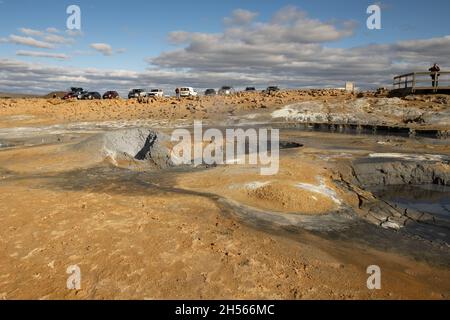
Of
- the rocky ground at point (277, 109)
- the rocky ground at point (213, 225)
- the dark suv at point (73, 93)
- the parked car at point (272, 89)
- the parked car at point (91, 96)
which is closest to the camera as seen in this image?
the rocky ground at point (213, 225)

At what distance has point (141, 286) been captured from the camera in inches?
179

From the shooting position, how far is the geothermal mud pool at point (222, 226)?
15.5 feet

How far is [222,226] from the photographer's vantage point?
21.6 ft

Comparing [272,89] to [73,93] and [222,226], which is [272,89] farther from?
[222,226]

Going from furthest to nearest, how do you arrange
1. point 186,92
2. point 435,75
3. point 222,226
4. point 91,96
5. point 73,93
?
1. point 73,93
2. point 91,96
3. point 186,92
4. point 435,75
5. point 222,226

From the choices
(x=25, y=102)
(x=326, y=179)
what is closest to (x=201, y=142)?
(x=326, y=179)

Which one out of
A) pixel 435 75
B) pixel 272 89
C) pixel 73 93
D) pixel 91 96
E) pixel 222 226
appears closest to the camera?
pixel 222 226

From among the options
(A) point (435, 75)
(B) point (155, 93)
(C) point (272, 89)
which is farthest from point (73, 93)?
(A) point (435, 75)

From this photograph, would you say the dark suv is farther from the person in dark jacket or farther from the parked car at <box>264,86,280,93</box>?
the person in dark jacket

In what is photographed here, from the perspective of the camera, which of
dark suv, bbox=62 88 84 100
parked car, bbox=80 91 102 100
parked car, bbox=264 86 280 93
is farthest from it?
parked car, bbox=264 86 280 93

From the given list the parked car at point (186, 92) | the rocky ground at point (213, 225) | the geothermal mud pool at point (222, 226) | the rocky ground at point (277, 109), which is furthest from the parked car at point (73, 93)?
the geothermal mud pool at point (222, 226)

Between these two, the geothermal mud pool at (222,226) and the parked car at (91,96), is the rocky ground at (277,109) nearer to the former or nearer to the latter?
the parked car at (91,96)

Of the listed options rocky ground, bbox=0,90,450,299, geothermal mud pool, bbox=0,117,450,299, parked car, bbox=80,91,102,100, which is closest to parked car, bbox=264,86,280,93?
parked car, bbox=80,91,102,100

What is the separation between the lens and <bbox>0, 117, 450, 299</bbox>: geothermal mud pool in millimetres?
4723
